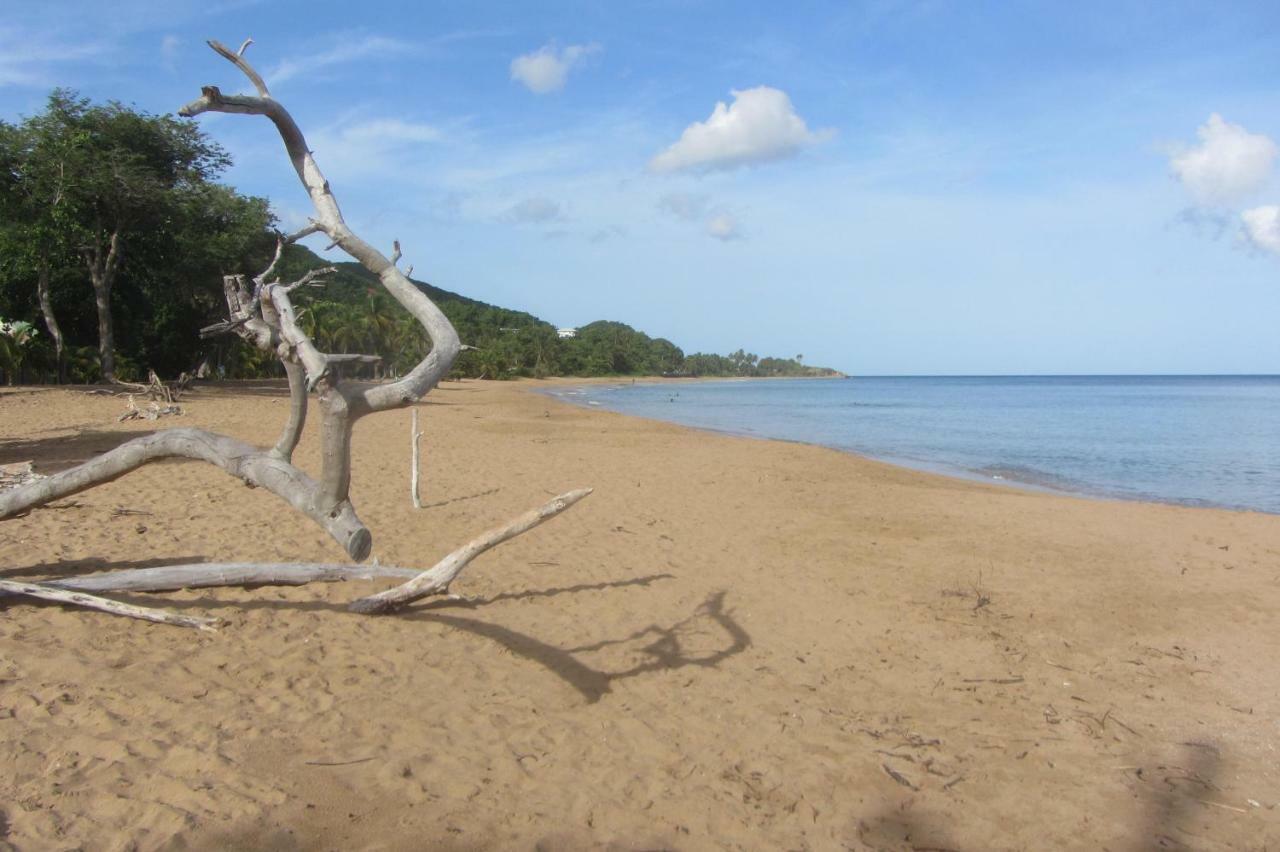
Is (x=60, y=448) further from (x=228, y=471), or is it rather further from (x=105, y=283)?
(x=105, y=283)

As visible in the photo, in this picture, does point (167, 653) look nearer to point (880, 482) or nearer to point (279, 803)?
point (279, 803)

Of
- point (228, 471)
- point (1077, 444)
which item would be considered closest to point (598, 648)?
point (228, 471)

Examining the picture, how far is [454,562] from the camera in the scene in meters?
5.38

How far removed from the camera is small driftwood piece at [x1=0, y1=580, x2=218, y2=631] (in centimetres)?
482

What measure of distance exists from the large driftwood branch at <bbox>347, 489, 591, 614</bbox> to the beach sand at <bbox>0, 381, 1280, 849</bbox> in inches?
6.1

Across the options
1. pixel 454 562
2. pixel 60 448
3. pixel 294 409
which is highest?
pixel 294 409

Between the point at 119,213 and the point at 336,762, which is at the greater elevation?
the point at 119,213

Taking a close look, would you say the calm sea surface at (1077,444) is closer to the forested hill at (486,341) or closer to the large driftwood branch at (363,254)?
the forested hill at (486,341)

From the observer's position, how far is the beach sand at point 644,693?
3.56 metres

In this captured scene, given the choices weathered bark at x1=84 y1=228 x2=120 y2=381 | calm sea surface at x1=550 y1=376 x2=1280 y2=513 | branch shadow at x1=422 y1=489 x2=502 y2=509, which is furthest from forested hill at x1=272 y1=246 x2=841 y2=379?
calm sea surface at x1=550 y1=376 x2=1280 y2=513

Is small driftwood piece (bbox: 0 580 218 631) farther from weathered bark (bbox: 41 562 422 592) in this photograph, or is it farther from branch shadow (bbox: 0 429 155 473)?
branch shadow (bbox: 0 429 155 473)

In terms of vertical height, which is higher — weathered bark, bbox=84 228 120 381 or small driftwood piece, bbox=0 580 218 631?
weathered bark, bbox=84 228 120 381

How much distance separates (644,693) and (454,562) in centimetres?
142

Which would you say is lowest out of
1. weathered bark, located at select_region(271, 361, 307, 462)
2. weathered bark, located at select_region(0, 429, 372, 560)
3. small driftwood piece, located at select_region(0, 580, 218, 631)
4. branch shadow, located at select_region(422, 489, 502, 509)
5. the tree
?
branch shadow, located at select_region(422, 489, 502, 509)
